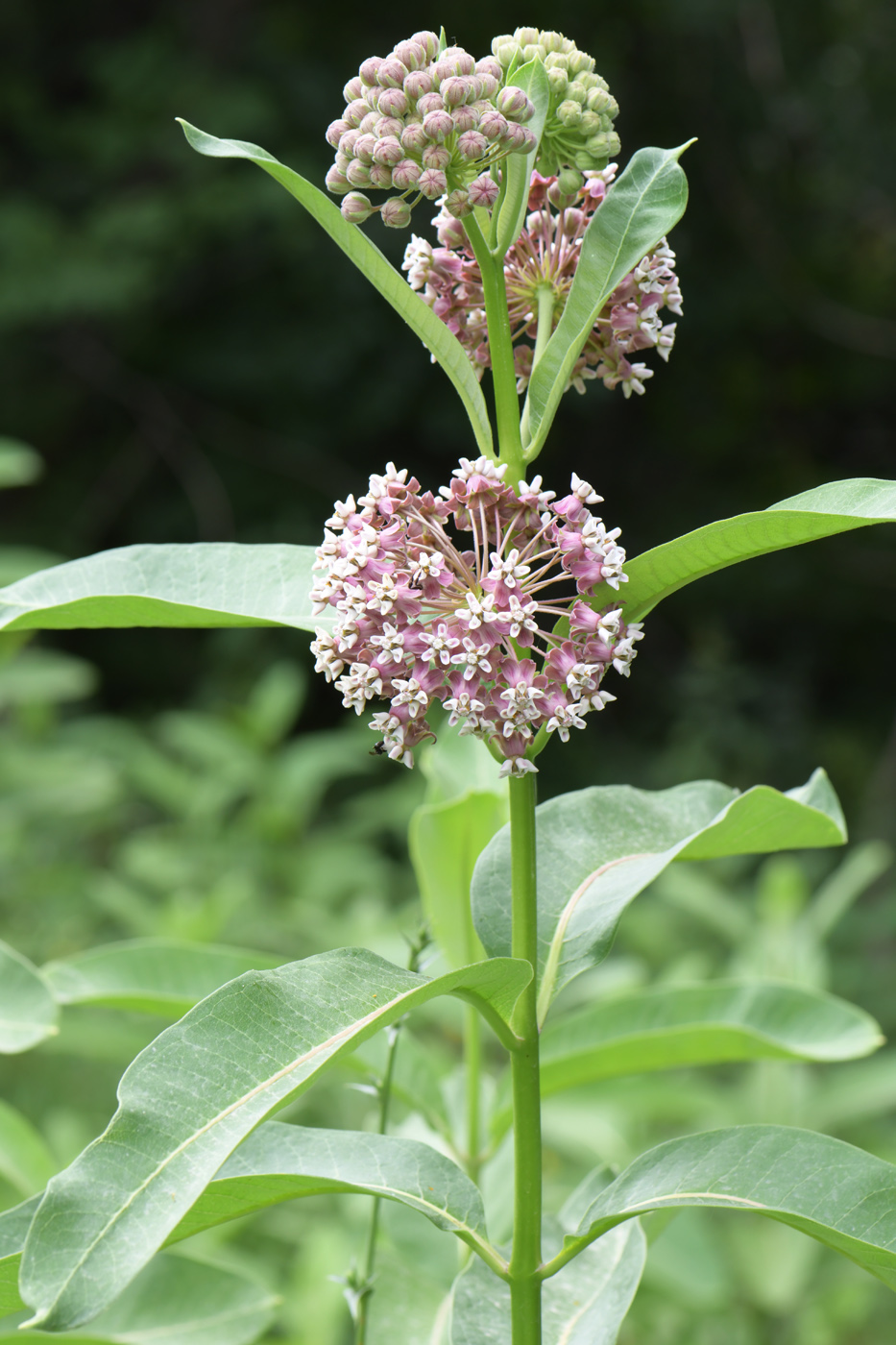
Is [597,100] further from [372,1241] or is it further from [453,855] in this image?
[372,1241]

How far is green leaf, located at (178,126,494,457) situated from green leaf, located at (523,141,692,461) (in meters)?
0.04

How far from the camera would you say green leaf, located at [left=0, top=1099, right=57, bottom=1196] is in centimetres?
112

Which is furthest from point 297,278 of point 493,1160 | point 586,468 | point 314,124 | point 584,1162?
point 493,1160

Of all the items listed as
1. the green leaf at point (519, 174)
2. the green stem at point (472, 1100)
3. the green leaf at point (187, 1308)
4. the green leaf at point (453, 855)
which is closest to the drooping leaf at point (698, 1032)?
the green stem at point (472, 1100)

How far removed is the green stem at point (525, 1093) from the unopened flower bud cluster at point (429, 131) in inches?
13.9

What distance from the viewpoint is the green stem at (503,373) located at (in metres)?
0.69

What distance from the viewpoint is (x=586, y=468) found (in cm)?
651

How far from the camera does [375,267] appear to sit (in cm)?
67

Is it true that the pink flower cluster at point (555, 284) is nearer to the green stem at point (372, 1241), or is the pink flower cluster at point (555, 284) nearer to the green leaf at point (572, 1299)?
the green stem at point (372, 1241)

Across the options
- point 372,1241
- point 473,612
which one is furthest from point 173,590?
point 372,1241

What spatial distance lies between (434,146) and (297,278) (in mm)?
5288

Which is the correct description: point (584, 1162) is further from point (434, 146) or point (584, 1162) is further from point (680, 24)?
point (680, 24)

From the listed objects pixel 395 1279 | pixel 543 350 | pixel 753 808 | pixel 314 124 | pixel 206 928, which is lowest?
pixel 395 1279

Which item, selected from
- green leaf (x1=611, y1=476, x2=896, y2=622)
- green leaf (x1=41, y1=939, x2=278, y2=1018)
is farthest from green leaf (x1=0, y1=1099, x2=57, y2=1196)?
green leaf (x1=611, y1=476, x2=896, y2=622)
